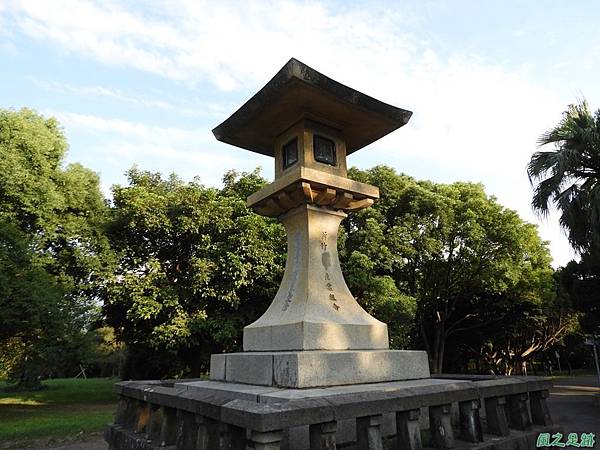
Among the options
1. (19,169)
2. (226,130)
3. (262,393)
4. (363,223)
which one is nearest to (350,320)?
(262,393)

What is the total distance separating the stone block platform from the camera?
3.00 metres

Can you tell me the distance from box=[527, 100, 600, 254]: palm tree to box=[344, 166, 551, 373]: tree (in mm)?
5059

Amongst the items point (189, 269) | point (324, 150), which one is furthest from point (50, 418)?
point (324, 150)

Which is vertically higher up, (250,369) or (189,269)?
(189,269)

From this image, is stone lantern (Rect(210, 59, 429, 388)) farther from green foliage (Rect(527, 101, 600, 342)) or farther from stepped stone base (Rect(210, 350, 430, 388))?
green foliage (Rect(527, 101, 600, 342))

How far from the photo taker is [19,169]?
14.2 metres

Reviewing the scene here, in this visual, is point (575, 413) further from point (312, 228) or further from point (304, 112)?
point (304, 112)

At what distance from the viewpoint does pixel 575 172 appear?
1156 cm

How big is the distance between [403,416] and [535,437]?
1943 millimetres

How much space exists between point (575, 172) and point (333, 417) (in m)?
11.8

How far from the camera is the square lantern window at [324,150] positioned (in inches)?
253

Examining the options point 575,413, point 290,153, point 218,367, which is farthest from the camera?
point 575,413

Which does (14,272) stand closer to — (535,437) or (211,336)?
(211,336)

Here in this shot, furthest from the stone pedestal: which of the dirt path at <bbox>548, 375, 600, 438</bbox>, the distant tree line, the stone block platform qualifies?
the distant tree line
